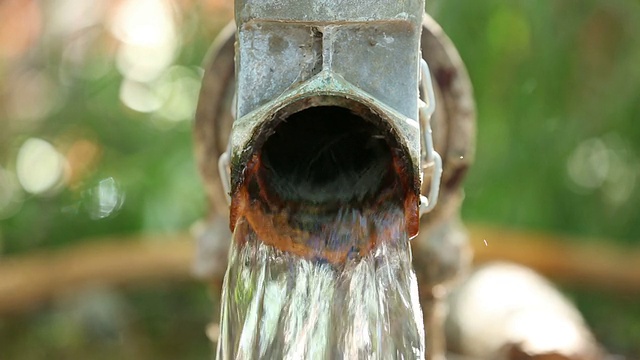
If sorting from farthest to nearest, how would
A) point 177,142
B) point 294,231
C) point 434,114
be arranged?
1. point 177,142
2. point 434,114
3. point 294,231

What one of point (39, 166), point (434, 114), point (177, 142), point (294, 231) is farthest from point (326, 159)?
point (39, 166)

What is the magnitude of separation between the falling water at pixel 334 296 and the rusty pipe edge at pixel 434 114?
36cm

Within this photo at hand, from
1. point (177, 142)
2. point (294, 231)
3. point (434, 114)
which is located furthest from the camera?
point (177, 142)

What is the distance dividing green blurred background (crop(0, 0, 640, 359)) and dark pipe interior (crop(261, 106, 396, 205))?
219 centimetres

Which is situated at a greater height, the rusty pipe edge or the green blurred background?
the green blurred background

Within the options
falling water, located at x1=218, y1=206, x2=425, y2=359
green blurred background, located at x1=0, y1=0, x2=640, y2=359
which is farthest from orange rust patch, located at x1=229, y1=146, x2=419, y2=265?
green blurred background, located at x1=0, y1=0, x2=640, y2=359

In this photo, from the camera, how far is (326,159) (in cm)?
127

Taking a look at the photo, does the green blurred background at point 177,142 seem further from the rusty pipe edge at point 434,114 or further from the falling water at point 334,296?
the falling water at point 334,296

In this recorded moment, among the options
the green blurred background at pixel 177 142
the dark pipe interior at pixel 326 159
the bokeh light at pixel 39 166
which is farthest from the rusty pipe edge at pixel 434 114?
the bokeh light at pixel 39 166

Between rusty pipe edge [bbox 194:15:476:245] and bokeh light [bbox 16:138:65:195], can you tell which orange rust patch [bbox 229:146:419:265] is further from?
bokeh light [bbox 16:138:65:195]

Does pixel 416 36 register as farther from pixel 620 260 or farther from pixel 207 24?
pixel 207 24

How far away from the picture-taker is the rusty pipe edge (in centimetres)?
153

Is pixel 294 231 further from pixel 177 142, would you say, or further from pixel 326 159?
pixel 177 142

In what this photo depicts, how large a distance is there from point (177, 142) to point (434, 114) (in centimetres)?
234
